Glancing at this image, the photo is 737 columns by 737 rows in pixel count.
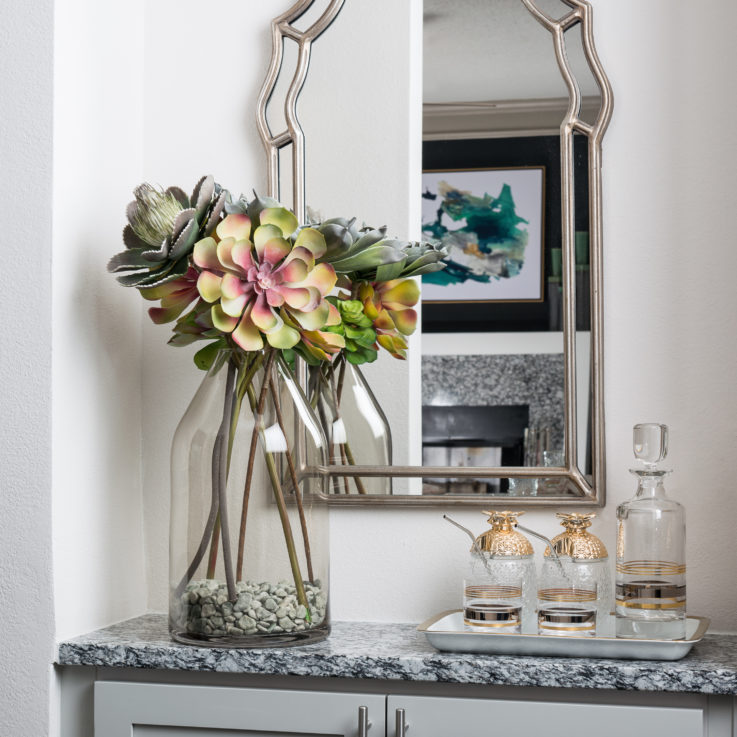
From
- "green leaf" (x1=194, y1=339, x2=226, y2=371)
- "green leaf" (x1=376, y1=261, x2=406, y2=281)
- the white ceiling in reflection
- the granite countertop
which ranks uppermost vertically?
the white ceiling in reflection

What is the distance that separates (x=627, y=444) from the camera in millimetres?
1385

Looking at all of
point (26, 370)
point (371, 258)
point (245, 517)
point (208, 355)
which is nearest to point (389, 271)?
point (371, 258)

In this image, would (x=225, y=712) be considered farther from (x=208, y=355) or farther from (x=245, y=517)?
(x=208, y=355)

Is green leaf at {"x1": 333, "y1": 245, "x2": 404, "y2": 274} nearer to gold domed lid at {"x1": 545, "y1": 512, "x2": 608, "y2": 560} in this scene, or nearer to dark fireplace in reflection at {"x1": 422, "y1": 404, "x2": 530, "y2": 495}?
dark fireplace in reflection at {"x1": 422, "y1": 404, "x2": 530, "y2": 495}

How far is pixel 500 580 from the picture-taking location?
4.10 feet

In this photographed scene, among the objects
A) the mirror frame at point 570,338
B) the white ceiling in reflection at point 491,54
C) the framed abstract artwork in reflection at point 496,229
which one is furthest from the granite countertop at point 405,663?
the white ceiling in reflection at point 491,54

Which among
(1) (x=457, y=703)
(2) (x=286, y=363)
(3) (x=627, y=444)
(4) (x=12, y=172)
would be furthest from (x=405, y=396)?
(4) (x=12, y=172)

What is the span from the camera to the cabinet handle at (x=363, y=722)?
1173 millimetres

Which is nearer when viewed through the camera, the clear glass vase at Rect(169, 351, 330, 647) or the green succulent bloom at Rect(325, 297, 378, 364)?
the clear glass vase at Rect(169, 351, 330, 647)

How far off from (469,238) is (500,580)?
19.3 inches

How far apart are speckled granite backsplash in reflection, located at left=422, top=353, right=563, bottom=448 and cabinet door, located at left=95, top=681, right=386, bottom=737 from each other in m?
0.44

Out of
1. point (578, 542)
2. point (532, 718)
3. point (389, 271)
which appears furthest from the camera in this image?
point (389, 271)

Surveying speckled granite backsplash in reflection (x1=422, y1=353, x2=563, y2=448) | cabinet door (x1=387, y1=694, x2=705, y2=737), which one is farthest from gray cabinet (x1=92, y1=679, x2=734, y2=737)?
speckled granite backsplash in reflection (x1=422, y1=353, x2=563, y2=448)

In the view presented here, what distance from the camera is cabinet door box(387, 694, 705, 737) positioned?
111cm
